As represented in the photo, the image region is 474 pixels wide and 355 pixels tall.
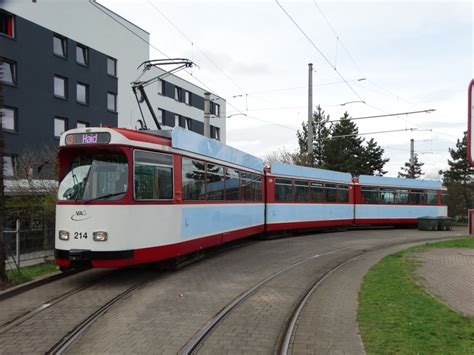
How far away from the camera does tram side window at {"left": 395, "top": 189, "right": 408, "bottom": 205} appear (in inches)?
1134

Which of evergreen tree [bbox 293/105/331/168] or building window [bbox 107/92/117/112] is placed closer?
building window [bbox 107/92/117/112]

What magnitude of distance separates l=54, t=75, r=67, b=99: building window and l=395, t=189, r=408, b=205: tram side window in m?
22.8

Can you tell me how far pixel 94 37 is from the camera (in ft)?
115

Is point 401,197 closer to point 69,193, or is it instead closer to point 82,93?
point 82,93

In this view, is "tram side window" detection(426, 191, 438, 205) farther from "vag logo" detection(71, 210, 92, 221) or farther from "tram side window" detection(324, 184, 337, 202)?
"vag logo" detection(71, 210, 92, 221)

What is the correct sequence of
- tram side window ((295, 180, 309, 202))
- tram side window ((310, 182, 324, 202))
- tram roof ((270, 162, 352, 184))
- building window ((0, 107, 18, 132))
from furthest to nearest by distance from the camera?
building window ((0, 107, 18, 132))
tram side window ((310, 182, 324, 202))
tram side window ((295, 180, 309, 202))
tram roof ((270, 162, 352, 184))

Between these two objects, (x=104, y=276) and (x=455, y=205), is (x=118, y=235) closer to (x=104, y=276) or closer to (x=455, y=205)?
(x=104, y=276)

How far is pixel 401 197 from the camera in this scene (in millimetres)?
29016

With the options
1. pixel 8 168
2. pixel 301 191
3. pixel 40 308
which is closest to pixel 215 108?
pixel 301 191

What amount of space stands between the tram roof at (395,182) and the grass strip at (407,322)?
1861cm

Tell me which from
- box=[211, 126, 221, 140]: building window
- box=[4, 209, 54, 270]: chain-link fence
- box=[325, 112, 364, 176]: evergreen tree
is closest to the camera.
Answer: box=[4, 209, 54, 270]: chain-link fence

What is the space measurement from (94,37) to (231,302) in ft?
104

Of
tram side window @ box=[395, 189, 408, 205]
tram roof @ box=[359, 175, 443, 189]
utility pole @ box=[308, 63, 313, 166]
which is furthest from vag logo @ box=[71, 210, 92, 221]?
tram side window @ box=[395, 189, 408, 205]

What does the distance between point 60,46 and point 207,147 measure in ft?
80.7
